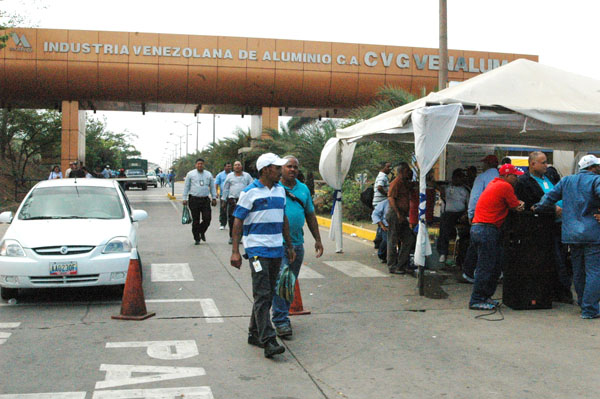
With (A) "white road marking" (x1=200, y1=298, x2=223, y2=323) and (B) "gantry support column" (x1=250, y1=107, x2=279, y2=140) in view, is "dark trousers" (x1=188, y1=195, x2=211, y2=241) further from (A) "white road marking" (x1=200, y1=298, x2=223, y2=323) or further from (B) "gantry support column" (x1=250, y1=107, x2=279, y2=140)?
(B) "gantry support column" (x1=250, y1=107, x2=279, y2=140)

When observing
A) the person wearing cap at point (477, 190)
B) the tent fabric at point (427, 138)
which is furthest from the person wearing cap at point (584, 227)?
the person wearing cap at point (477, 190)

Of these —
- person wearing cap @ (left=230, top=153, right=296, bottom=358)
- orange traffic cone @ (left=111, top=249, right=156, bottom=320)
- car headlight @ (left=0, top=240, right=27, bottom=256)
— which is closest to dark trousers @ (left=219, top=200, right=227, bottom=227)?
car headlight @ (left=0, top=240, right=27, bottom=256)

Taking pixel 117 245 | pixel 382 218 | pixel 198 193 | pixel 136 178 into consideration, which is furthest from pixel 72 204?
pixel 136 178

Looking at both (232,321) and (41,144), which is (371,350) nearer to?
(232,321)

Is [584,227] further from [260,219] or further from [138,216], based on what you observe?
[138,216]

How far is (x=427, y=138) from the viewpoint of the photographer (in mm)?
8820

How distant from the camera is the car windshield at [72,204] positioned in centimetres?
903

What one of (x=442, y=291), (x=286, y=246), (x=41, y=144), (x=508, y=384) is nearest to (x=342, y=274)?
(x=442, y=291)

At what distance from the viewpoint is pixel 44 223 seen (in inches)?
339

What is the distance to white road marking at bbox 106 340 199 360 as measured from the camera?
596 centimetres

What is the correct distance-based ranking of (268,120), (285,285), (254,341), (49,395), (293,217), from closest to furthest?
(49,395) → (285,285) → (254,341) → (293,217) → (268,120)

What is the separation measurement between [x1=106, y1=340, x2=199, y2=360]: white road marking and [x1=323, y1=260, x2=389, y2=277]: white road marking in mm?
4788

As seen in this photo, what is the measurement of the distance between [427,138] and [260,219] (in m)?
3.61

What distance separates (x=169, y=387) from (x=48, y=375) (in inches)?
42.4
